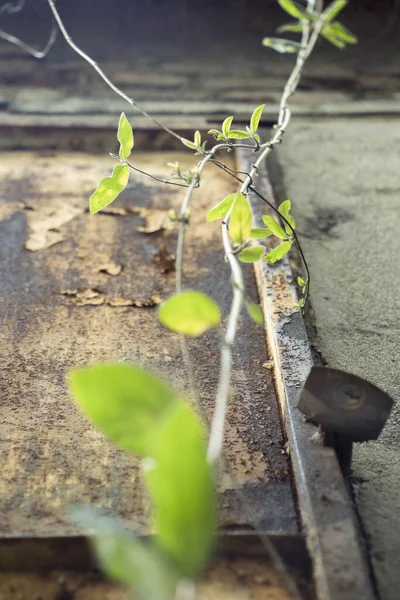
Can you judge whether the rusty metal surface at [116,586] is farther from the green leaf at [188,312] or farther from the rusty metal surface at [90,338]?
the green leaf at [188,312]

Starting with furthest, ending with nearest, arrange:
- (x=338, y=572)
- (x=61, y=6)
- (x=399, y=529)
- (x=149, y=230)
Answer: (x=61, y=6) < (x=149, y=230) < (x=399, y=529) < (x=338, y=572)

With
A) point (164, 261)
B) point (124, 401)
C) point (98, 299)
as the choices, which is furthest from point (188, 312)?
point (164, 261)

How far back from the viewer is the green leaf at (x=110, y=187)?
4.67 ft

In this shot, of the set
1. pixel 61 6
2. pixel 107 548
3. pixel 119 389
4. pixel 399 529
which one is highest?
pixel 119 389

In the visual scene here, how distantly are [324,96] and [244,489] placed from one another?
103 inches

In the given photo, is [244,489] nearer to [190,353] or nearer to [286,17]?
[190,353]

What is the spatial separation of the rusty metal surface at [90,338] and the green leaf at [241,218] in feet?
1.67

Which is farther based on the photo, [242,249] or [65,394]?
[65,394]

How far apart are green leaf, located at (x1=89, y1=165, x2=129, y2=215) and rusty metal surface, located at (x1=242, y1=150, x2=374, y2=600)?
1.85ft

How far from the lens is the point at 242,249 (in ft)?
4.21

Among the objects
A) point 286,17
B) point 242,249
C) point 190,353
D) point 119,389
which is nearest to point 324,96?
point 286,17

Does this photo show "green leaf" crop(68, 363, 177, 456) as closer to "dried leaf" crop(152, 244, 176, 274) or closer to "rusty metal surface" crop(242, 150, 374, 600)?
"rusty metal surface" crop(242, 150, 374, 600)

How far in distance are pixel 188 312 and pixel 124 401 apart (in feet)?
0.69

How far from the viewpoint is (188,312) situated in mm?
958
